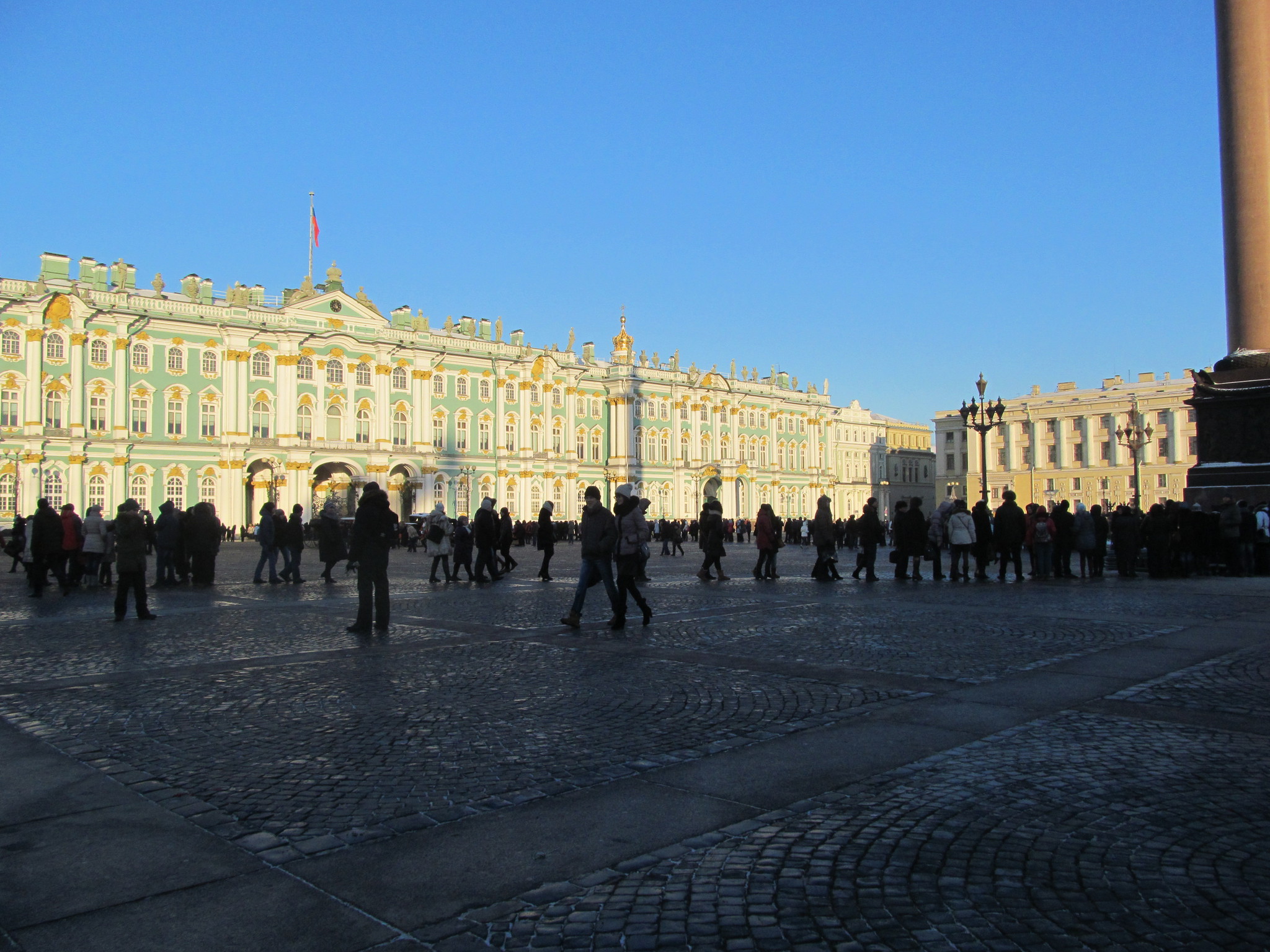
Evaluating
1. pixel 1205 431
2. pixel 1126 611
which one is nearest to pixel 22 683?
pixel 1126 611

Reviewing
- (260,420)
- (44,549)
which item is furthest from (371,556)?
(260,420)

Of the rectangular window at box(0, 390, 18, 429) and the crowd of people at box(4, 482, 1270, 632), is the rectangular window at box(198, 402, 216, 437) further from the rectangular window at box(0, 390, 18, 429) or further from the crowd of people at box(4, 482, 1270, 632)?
the crowd of people at box(4, 482, 1270, 632)

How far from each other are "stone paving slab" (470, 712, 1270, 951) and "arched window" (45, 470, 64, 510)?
52.7 m

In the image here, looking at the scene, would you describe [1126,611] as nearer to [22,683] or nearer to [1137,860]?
[1137,860]

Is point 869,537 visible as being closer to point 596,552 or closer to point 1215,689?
point 596,552

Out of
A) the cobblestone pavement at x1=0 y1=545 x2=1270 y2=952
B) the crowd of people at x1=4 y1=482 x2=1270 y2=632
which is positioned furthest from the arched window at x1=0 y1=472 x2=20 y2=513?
the cobblestone pavement at x1=0 y1=545 x2=1270 y2=952

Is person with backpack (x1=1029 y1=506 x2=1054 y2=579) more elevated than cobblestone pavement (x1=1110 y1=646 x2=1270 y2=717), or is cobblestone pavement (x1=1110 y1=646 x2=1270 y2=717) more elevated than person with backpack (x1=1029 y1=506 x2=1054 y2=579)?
person with backpack (x1=1029 y1=506 x2=1054 y2=579)

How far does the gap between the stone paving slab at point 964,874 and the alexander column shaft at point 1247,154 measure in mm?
18364

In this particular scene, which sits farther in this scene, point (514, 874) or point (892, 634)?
point (892, 634)

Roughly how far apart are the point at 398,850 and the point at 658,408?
Result: 237 feet

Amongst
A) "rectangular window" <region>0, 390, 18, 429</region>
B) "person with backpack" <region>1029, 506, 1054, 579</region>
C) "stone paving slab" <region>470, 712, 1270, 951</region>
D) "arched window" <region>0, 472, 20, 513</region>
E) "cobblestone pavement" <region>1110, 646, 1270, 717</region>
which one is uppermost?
"rectangular window" <region>0, 390, 18, 429</region>

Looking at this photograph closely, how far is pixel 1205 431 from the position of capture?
67.7ft

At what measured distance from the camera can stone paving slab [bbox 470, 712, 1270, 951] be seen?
3.17m

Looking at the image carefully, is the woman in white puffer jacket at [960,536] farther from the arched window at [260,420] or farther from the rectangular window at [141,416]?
the rectangular window at [141,416]
